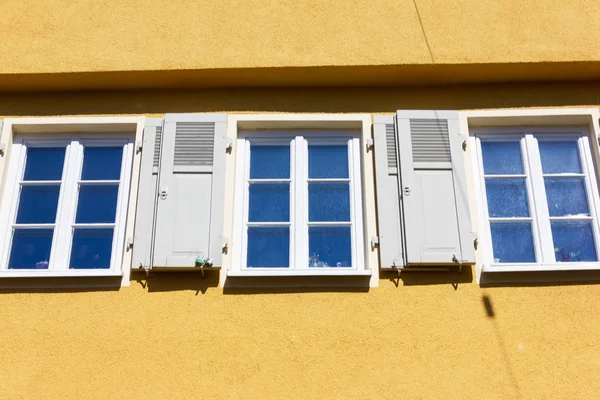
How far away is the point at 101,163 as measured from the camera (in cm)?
559

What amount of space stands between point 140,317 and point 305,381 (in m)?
1.14

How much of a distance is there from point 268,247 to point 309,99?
3.99ft

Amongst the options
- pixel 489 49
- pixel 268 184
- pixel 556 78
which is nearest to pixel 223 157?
pixel 268 184

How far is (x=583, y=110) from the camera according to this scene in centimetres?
557

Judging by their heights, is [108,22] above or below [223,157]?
above

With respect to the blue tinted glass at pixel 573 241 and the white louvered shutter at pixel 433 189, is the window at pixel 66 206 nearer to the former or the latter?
the white louvered shutter at pixel 433 189

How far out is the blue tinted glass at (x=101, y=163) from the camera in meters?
5.52

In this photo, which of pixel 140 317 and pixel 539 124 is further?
pixel 539 124

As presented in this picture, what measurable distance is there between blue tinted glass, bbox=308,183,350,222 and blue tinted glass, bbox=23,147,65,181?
186 centimetres

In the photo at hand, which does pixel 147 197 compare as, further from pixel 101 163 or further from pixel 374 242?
pixel 374 242

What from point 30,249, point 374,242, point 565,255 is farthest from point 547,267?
point 30,249

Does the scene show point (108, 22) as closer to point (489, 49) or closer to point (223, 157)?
point (223, 157)

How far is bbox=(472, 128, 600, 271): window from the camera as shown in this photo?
5188 mm

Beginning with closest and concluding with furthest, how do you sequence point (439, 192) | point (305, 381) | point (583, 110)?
point (305, 381) < point (439, 192) < point (583, 110)
